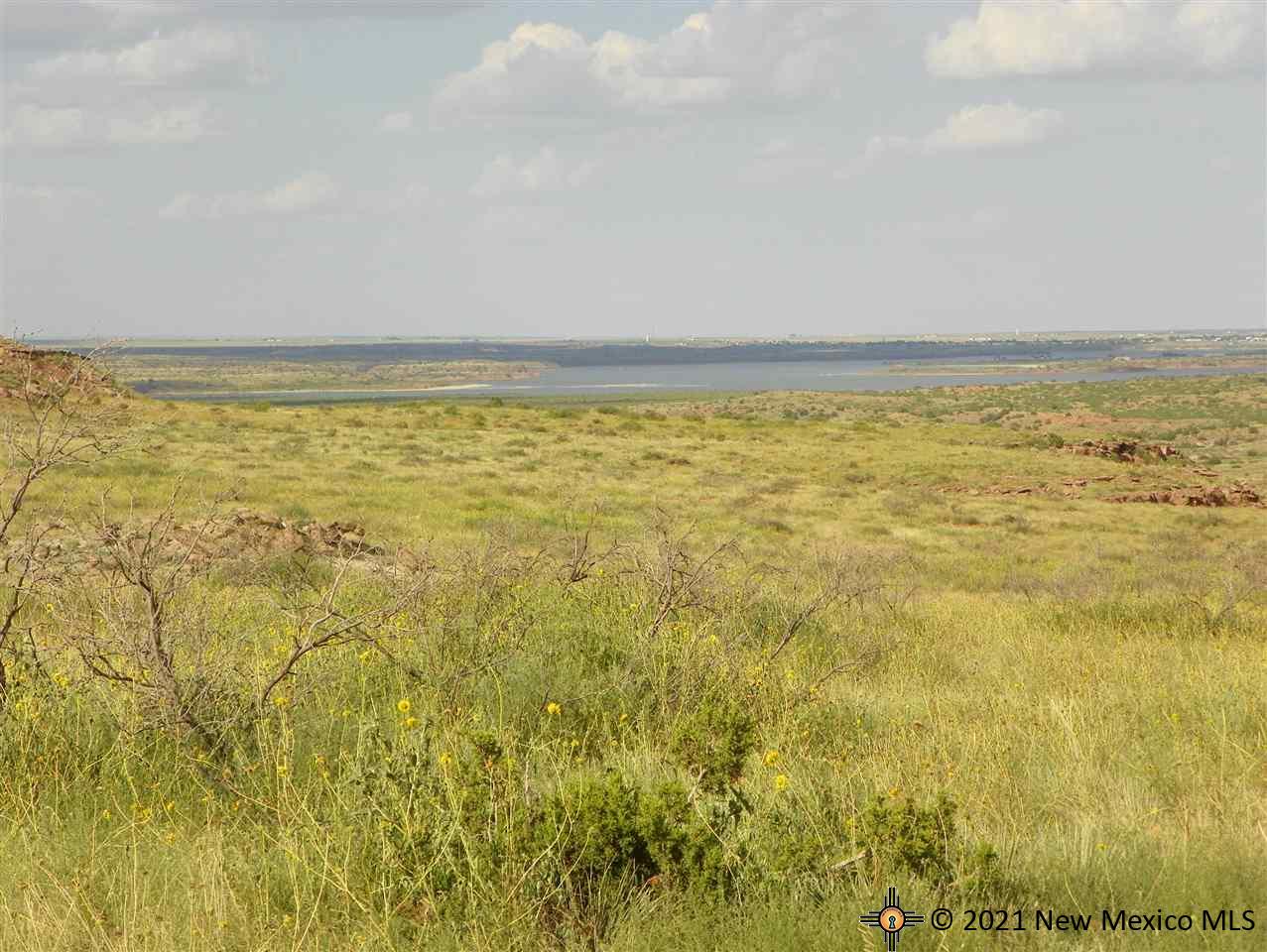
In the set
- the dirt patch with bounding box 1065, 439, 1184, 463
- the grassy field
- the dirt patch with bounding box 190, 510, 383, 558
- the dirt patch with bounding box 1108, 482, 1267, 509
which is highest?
Result: the grassy field

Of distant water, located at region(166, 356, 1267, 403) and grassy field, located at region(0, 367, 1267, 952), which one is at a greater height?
grassy field, located at region(0, 367, 1267, 952)

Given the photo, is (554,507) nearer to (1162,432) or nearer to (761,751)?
(761,751)

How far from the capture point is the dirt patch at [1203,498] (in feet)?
89.8

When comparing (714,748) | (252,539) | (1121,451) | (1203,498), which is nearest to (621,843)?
(714,748)

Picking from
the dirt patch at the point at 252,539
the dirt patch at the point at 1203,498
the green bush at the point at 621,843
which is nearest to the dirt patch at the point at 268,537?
the dirt patch at the point at 252,539

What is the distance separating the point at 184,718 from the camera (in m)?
4.49

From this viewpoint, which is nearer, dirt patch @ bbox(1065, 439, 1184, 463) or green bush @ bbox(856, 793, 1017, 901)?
green bush @ bbox(856, 793, 1017, 901)

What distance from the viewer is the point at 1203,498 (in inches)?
1083

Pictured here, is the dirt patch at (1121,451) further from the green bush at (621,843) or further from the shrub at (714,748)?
the green bush at (621,843)

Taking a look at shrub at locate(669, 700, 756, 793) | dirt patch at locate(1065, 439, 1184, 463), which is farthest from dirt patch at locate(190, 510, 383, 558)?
dirt patch at locate(1065, 439, 1184, 463)

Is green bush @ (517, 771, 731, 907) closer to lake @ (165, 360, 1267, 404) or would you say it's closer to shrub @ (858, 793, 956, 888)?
shrub @ (858, 793, 956, 888)

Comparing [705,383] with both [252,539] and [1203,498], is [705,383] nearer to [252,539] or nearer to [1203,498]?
[1203,498]

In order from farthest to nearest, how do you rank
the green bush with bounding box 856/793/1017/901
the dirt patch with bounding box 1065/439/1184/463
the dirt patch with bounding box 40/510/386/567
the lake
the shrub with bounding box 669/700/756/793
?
the lake, the dirt patch with bounding box 1065/439/1184/463, the dirt patch with bounding box 40/510/386/567, the shrub with bounding box 669/700/756/793, the green bush with bounding box 856/793/1017/901

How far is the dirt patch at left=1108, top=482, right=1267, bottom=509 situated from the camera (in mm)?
27375
